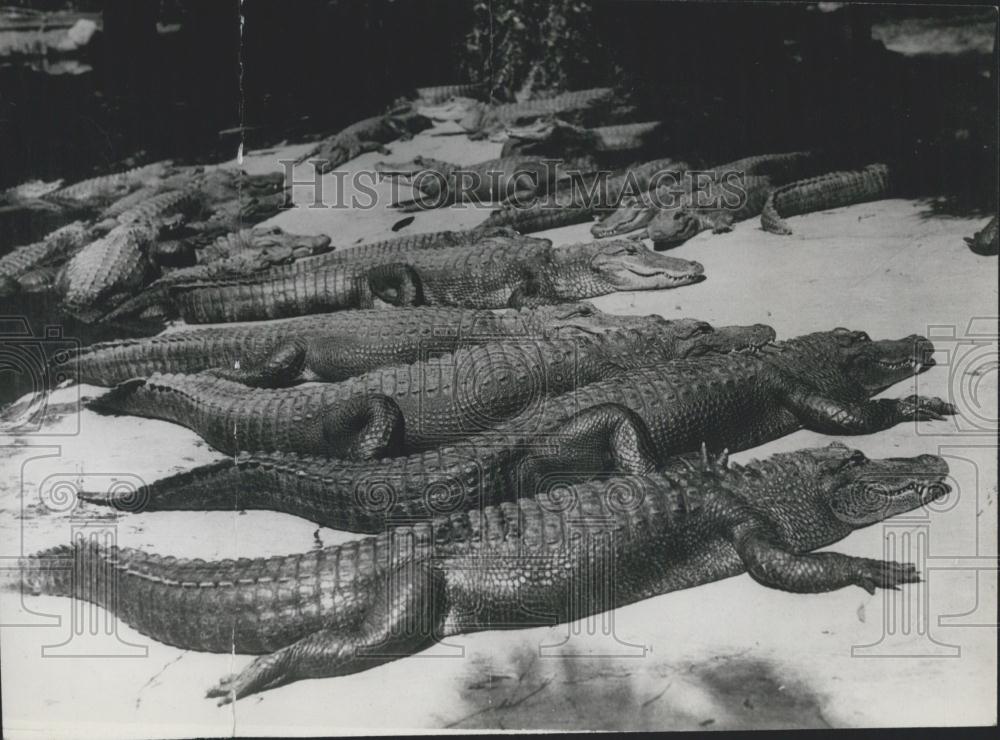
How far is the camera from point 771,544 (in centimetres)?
344

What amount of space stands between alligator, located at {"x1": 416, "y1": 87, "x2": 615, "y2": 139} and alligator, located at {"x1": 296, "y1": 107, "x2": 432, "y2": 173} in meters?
0.17

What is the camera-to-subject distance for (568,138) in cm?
570

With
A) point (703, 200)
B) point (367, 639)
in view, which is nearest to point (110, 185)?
point (703, 200)

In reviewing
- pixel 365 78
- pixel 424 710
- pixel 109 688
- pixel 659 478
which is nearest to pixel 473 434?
pixel 659 478

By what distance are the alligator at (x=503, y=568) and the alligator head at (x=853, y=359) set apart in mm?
469

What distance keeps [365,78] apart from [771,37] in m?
2.20

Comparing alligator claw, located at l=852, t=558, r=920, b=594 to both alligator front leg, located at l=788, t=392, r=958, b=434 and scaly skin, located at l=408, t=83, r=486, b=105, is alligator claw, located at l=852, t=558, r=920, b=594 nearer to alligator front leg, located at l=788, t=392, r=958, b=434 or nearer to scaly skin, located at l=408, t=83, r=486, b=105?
alligator front leg, located at l=788, t=392, r=958, b=434

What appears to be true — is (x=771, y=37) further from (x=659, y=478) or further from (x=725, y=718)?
(x=725, y=718)

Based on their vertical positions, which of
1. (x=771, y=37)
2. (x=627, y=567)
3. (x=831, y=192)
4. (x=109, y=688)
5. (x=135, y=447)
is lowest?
(x=109, y=688)

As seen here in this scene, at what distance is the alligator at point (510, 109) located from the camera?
5402mm

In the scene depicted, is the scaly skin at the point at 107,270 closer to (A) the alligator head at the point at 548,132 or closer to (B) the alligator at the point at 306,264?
(B) the alligator at the point at 306,264

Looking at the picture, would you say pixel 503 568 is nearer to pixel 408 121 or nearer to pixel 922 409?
pixel 922 409

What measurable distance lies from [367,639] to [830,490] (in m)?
1.80

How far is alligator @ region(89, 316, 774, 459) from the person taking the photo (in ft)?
12.7
